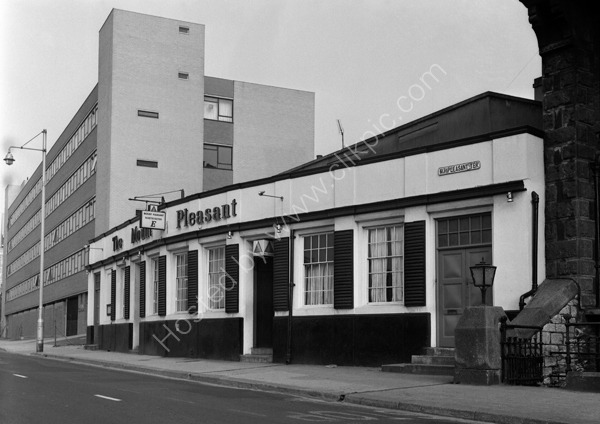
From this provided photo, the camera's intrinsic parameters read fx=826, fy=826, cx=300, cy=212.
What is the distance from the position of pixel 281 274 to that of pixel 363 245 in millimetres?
3148

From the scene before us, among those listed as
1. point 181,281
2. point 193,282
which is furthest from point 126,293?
point 193,282

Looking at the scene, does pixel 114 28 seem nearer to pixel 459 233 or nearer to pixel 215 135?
pixel 215 135

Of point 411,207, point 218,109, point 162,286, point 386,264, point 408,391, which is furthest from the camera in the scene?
point 218,109

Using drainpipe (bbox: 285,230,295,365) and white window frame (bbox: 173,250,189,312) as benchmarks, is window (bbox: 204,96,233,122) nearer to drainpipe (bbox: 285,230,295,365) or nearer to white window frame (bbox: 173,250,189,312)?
white window frame (bbox: 173,250,189,312)

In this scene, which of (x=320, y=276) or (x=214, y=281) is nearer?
(x=320, y=276)

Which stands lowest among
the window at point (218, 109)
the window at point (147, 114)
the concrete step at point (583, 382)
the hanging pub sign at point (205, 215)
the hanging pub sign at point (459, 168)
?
the concrete step at point (583, 382)

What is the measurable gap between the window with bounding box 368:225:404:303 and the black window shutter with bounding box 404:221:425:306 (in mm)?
413

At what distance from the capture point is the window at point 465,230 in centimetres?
1911

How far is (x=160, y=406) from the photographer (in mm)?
13406

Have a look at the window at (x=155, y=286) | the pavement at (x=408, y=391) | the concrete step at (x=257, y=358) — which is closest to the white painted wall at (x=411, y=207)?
the concrete step at (x=257, y=358)

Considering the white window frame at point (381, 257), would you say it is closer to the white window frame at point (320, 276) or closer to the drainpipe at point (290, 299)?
the white window frame at point (320, 276)

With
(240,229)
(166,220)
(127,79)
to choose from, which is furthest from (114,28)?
(240,229)

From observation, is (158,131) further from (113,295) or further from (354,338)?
(354,338)

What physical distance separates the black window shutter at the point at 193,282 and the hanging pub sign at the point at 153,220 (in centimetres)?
222
